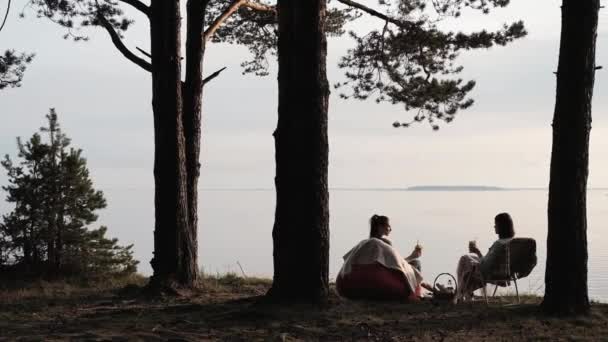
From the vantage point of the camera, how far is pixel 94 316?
7402 mm

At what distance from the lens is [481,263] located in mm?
8164

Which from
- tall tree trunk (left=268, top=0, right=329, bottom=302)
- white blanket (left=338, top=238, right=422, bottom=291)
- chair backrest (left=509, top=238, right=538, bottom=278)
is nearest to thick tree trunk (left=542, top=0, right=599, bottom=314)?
chair backrest (left=509, top=238, right=538, bottom=278)

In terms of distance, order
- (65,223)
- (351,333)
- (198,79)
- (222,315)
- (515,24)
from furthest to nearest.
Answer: (65,223), (515,24), (198,79), (222,315), (351,333)

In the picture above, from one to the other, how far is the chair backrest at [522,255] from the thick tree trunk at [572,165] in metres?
0.77

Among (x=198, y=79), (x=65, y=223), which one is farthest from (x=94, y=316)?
(x=65, y=223)

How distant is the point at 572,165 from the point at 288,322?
11.0ft

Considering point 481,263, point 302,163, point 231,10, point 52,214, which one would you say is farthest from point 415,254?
point 52,214

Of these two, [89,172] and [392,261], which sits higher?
[89,172]

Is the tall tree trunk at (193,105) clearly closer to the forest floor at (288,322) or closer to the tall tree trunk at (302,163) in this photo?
the forest floor at (288,322)

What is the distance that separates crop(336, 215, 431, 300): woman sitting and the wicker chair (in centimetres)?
95

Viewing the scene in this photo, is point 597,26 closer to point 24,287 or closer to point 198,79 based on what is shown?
point 198,79

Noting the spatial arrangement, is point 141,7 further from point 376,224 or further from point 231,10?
point 376,224

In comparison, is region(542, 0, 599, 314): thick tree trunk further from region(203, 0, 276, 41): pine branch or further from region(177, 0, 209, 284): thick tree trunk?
region(203, 0, 276, 41): pine branch

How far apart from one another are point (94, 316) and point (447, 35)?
7.45 metres
